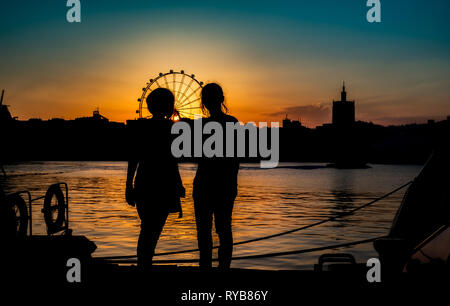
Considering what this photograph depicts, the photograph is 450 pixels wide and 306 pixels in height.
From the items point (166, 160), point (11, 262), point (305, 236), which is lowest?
point (305, 236)

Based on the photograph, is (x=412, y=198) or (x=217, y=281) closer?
(x=217, y=281)

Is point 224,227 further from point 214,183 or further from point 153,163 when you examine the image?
point 153,163

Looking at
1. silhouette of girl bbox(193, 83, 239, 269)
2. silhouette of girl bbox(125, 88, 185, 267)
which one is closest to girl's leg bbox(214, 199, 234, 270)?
silhouette of girl bbox(193, 83, 239, 269)

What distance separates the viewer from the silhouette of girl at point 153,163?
5.19 meters

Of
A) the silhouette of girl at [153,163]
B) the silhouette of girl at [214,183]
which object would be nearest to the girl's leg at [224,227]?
the silhouette of girl at [214,183]

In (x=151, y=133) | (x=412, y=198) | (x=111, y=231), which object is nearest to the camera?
(x=151, y=133)

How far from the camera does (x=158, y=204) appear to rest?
17.2 ft

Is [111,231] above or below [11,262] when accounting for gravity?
below

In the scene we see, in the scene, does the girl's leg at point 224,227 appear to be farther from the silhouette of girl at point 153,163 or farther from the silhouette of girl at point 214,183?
the silhouette of girl at point 153,163

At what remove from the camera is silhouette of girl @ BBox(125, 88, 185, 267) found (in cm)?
519

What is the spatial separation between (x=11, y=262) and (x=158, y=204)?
1.57 metres
